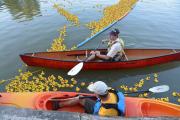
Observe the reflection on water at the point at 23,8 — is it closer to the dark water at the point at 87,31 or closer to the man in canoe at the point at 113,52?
the dark water at the point at 87,31

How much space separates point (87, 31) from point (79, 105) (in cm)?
962

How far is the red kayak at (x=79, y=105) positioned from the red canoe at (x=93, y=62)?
3.42m

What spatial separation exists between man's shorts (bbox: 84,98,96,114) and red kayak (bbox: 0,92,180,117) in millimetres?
308

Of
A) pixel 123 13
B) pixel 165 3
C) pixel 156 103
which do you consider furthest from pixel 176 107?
pixel 165 3

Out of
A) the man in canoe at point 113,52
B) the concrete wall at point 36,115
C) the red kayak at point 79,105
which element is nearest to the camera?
the concrete wall at point 36,115

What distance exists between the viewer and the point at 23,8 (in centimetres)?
2319

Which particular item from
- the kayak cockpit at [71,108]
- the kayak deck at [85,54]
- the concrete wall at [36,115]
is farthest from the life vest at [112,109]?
the kayak deck at [85,54]

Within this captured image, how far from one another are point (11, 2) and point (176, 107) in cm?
2117

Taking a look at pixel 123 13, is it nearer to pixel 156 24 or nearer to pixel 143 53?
pixel 156 24

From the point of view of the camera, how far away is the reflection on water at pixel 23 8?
21.2 m

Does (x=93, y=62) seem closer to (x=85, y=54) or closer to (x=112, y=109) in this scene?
(x=85, y=54)

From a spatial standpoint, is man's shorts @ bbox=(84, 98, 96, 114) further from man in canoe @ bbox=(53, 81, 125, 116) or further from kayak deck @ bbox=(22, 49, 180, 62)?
kayak deck @ bbox=(22, 49, 180, 62)

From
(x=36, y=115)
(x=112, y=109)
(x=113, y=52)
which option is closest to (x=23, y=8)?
(x=113, y=52)

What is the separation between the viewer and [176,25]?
1877 cm
